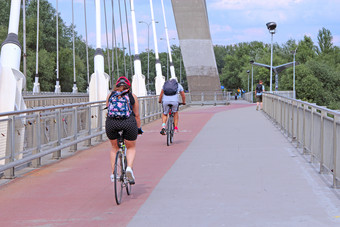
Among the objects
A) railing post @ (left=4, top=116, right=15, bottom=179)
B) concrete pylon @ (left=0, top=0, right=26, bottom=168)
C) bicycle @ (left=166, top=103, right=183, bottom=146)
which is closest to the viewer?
railing post @ (left=4, top=116, right=15, bottom=179)

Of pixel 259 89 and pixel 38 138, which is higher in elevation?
pixel 259 89

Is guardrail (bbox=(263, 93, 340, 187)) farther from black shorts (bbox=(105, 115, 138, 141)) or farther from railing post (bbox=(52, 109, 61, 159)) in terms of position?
railing post (bbox=(52, 109, 61, 159))

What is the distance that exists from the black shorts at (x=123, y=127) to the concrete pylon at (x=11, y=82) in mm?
2609

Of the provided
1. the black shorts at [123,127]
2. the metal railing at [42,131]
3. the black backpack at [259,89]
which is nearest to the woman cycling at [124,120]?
the black shorts at [123,127]

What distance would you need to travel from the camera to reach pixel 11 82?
1147cm

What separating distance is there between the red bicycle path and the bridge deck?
1 centimetres

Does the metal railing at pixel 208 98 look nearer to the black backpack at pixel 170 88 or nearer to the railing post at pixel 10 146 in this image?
the black backpack at pixel 170 88

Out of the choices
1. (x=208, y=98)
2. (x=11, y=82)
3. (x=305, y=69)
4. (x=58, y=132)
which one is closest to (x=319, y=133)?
(x=58, y=132)

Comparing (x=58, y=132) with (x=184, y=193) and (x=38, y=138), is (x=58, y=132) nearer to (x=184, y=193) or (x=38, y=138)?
(x=38, y=138)


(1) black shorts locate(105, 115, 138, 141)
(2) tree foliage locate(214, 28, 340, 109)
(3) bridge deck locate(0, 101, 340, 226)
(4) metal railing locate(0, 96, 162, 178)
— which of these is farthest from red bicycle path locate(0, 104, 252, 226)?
(2) tree foliage locate(214, 28, 340, 109)

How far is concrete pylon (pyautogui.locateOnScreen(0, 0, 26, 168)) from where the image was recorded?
10.5 m

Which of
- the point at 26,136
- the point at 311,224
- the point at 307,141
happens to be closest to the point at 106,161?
the point at 26,136

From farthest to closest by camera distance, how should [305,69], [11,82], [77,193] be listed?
[305,69]
[11,82]
[77,193]

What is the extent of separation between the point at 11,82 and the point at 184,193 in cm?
465
